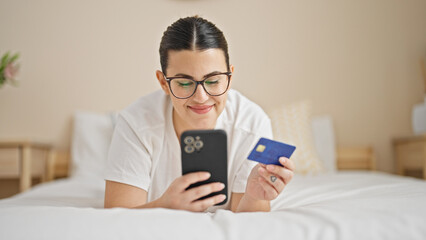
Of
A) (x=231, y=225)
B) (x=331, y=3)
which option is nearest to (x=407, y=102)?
(x=331, y=3)

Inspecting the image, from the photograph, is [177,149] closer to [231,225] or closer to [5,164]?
[231,225]

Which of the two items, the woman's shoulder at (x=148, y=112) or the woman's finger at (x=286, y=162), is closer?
the woman's finger at (x=286, y=162)

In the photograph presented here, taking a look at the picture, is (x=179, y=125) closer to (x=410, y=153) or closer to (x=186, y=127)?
(x=186, y=127)

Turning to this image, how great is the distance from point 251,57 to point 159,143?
149cm

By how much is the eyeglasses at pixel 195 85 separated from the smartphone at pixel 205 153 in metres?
0.16

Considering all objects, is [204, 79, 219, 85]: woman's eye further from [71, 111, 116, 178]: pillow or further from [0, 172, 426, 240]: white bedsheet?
[71, 111, 116, 178]: pillow

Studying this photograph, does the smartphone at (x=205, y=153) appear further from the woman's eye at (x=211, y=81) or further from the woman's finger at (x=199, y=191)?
the woman's eye at (x=211, y=81)

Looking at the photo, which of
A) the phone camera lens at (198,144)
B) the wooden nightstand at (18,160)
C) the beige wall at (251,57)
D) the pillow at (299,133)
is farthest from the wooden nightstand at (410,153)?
the wooden nightstand at (18,160)

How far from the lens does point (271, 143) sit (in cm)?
74

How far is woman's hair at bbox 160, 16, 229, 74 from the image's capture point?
2.79 ft

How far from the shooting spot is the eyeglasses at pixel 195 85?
852mm

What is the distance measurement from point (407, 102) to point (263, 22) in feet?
3.73

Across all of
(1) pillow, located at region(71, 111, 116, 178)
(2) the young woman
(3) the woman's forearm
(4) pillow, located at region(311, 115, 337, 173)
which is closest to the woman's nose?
A: (2) the young woman

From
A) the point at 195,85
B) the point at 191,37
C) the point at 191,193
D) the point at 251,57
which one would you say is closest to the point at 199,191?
the point at 191,193
